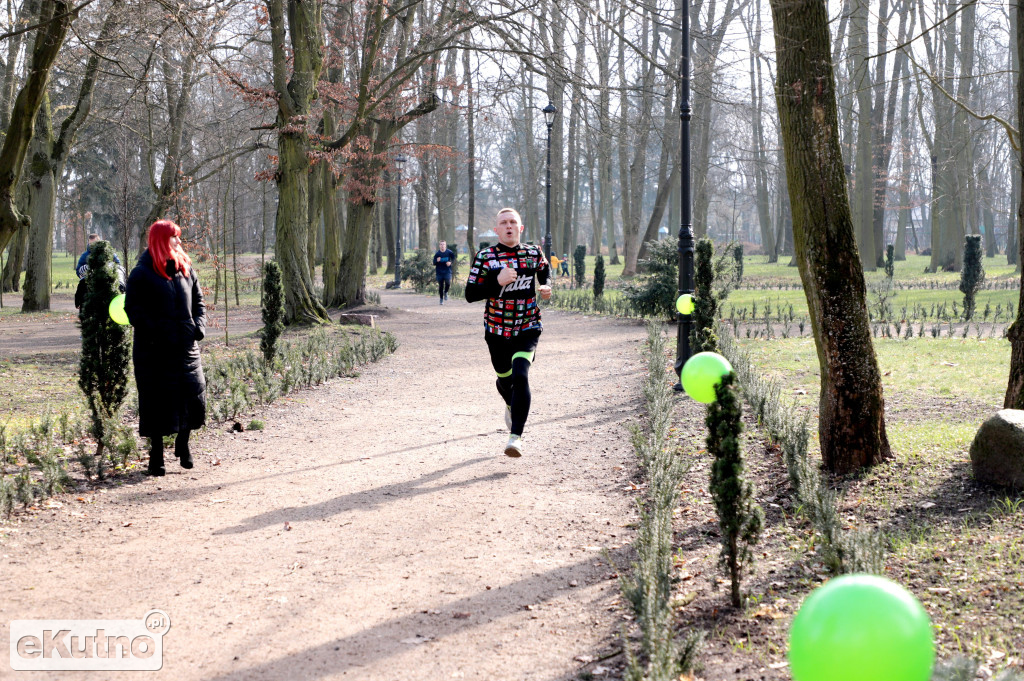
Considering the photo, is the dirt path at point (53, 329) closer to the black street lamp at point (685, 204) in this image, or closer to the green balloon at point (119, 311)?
the green balloon at point (119, 311)

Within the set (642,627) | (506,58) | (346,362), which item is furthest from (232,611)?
(506,58)

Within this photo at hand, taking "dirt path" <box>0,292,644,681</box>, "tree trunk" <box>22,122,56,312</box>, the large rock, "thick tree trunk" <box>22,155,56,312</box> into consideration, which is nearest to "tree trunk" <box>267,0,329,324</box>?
"dirt path" <box>0,292,644,681</box>

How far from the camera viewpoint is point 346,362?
11867mm

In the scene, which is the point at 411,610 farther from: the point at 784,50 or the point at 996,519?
the point at 784,50

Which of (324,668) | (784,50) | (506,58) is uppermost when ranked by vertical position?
(506,58)

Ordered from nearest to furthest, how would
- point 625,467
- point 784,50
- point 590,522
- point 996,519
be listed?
point 996,519, point 590,522, point 784,50, point 625,467

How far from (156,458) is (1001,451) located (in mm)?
5612

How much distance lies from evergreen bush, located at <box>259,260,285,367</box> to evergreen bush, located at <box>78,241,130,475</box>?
3816 millimetres

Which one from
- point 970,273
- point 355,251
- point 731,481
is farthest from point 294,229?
point 731,481

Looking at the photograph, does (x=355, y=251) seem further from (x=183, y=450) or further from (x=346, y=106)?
(x=183, y=450)

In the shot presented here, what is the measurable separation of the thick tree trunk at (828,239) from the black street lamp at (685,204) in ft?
13.6

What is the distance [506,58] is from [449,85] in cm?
476

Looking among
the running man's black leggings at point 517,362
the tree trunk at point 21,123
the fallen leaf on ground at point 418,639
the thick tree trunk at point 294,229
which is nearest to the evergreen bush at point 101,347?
the running man's black leggings at point 517,362

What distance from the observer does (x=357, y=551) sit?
498cm
